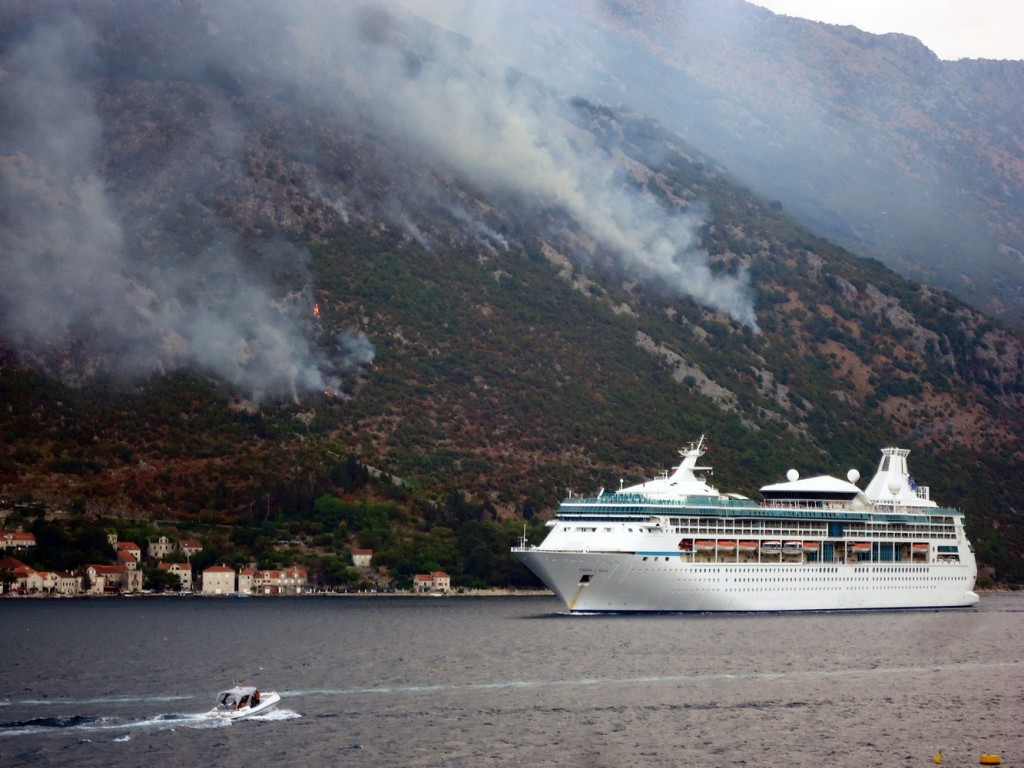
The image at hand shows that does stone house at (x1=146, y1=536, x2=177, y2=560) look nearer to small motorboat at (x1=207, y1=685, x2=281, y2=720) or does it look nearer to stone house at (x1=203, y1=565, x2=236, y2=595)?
stone house at (x1=203, y1=565, x2=236, y2=595)

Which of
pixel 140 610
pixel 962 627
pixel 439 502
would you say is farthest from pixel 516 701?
pixel 439 502

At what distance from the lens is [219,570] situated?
163m

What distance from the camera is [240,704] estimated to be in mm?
68625

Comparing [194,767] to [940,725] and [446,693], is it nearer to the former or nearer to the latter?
[446,693]

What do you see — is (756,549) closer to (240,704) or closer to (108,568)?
(108,568)

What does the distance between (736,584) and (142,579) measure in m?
65.6

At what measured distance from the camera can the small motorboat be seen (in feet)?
223

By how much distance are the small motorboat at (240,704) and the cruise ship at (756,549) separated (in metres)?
50.4

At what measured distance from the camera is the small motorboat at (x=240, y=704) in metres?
67.9

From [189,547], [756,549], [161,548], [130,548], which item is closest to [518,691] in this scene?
[756,549]

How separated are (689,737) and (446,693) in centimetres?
1472

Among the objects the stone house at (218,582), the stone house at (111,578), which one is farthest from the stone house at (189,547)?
the stone house at (111,578)

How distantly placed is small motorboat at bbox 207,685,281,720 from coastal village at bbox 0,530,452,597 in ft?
306

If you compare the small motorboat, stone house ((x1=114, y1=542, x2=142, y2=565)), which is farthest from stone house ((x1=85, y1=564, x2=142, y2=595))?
the small motorboat
